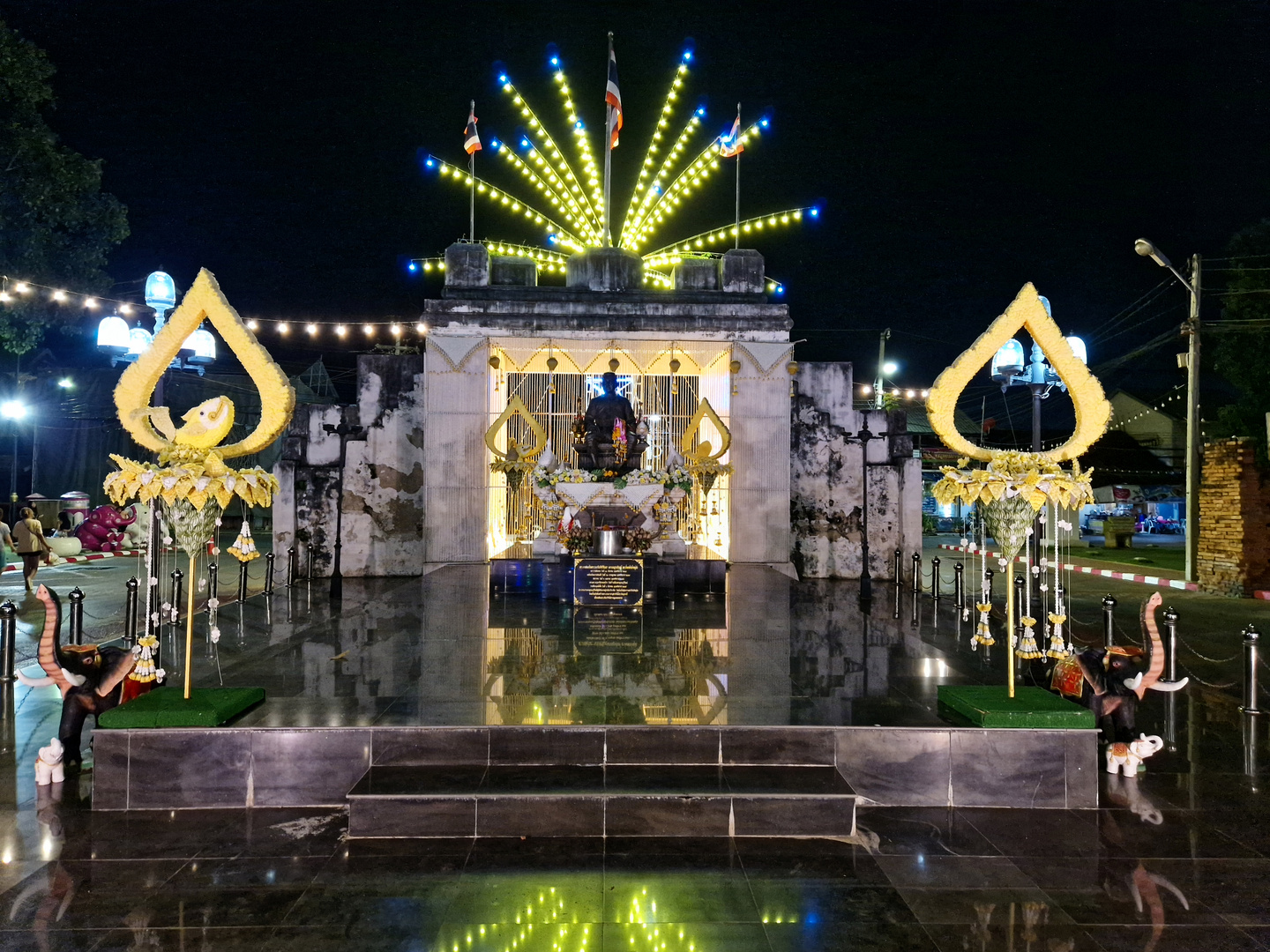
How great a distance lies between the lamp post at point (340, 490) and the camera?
11945 millimetres

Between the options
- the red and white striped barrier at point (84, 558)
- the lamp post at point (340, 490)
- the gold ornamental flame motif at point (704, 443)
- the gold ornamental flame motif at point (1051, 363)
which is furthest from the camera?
the red and white striped barrier at point (84, 558)

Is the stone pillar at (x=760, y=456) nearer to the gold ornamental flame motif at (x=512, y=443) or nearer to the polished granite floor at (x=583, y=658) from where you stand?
the polished granite floor at (x=583, y=658)

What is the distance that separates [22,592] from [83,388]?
18392mm

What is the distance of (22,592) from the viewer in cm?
1466

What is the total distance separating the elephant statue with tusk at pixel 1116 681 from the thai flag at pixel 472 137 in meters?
12.3

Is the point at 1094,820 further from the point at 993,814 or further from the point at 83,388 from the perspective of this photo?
the point at 83,388

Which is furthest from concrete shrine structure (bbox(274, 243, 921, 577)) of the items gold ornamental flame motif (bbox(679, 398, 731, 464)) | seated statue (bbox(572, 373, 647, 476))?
seated statue (bbox(572, 373, 647, 476))

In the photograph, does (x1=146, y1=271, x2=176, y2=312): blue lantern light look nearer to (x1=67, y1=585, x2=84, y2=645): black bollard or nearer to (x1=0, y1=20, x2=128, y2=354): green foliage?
(x1=0, y1=20, x2=128, y2=354): green foliage

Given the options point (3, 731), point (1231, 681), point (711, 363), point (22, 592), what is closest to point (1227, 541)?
point (1231, 681)

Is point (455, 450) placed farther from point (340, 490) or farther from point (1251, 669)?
point (1251, 669)

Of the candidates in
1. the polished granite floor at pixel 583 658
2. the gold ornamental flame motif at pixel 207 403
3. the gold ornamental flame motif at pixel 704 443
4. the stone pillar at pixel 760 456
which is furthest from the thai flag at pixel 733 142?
the gold ornamental flame motif at pixel 207 403

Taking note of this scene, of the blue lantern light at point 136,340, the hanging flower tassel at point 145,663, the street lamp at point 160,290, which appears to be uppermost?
the street lamp at point 160,290

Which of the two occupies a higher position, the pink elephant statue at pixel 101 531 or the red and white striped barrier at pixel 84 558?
the pink elephant statue at pixel 101 531

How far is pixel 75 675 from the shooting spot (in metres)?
5.96
